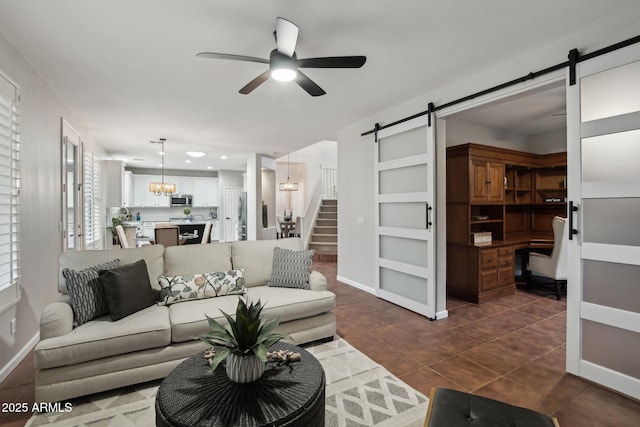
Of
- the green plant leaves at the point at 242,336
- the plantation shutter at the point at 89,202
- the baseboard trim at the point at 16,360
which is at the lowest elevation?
the baseboard trim at the point at 16,360

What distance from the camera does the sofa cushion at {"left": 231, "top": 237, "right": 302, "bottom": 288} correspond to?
3188 millimetres

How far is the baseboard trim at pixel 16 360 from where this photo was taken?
7.59 ft

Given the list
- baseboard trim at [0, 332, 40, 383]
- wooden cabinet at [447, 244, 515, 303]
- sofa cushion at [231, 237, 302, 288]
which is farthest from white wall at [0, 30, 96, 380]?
wooden cabinet at [447, 244, 515, 303]

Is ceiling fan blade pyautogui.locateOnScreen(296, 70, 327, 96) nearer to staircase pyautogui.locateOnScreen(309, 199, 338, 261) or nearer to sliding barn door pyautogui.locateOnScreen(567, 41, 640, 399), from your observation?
sliding barn door pyautogui.locateOnScreen(567, 41, 640, 399)

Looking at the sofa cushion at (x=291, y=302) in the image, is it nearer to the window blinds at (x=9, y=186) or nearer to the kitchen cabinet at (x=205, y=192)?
the window blinds at (x=9, y=186)

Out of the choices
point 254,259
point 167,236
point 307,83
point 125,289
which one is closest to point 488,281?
point 254,259

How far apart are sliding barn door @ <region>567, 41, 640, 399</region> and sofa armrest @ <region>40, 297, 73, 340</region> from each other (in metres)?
3.75

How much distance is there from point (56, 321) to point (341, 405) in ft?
6.58

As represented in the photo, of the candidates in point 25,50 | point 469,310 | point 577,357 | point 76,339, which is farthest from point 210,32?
point 469,310

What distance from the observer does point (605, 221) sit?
219cm

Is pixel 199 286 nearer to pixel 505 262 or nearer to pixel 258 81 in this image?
pixel 258 81

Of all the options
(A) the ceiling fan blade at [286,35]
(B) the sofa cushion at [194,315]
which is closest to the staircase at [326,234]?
(B) the sofa cushion at [194,315]

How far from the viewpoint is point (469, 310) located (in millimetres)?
3828

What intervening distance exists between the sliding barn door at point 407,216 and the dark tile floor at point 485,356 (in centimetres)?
28
